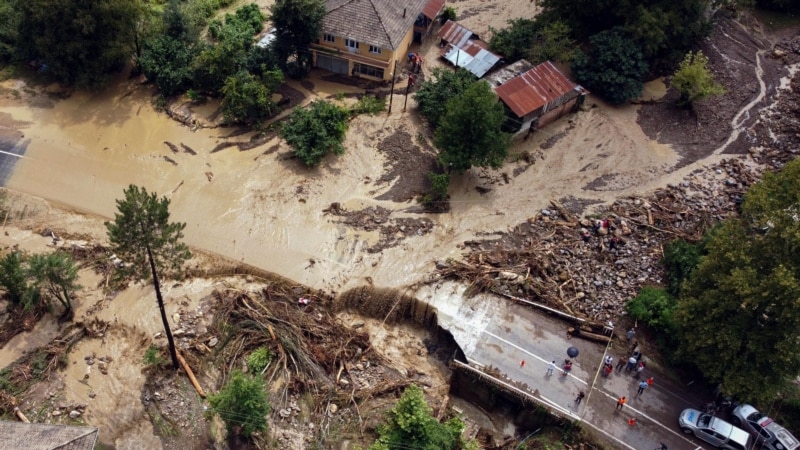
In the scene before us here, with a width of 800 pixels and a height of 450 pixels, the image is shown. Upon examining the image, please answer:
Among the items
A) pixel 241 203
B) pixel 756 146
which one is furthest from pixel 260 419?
pixel 756 146

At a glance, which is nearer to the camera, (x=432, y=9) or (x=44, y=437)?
(x=44, y=437)

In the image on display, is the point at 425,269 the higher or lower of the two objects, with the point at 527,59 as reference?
lower

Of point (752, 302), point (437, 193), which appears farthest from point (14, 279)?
point (752, 302)

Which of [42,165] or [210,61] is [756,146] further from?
[42,165]

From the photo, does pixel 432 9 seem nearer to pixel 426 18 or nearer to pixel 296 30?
pixel 426 18

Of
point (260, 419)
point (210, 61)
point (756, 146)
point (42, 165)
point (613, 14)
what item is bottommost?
point (260, 419)

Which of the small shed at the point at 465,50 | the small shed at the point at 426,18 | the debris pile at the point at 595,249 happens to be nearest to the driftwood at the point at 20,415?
the debris pile at the point at 595,249
